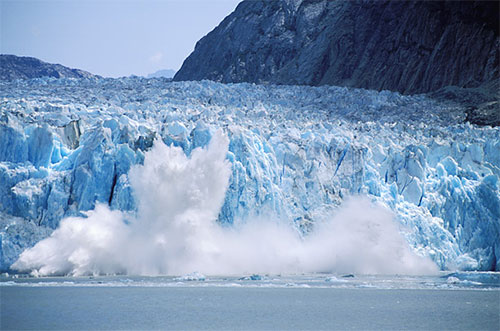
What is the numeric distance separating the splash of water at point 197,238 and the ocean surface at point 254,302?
2.39 ft

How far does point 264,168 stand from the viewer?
3172 cm

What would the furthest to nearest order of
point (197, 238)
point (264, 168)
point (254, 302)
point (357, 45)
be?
point (357, 45)
point (264, 168)
point (197, 238)
point (254, 302)

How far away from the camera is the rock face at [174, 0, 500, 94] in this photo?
53.5 m

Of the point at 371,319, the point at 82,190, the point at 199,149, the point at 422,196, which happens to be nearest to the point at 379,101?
the point at 422,196

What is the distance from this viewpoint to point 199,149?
30.7 m

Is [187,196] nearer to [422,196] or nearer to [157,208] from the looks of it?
[157,208]

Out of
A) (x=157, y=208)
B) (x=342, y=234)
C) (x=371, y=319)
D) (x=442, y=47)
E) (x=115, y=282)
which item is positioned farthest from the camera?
(x=442, y=47)

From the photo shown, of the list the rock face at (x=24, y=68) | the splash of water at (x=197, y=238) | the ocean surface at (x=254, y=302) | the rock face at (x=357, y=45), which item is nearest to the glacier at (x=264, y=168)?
the splash of water at (x=197, y=238)

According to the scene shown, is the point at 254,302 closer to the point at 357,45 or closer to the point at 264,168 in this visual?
the point at 264,168

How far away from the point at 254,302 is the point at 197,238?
495 cm

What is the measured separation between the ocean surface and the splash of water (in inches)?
28.6

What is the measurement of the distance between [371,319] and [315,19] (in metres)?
44.5

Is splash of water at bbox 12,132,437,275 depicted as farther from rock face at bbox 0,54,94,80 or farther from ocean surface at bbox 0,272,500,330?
rock face at bbox 0,54,94,80

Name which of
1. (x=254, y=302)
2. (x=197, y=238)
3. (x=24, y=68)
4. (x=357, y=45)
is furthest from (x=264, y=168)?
(x=24, y=68)
